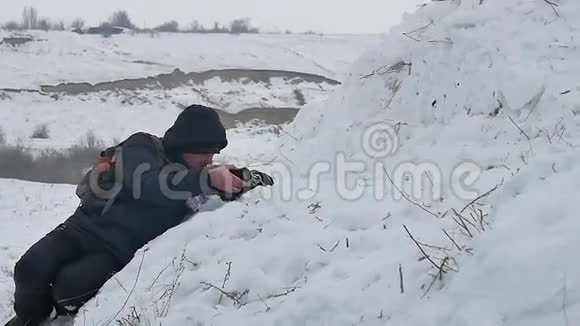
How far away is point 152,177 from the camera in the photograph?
3.98 meters

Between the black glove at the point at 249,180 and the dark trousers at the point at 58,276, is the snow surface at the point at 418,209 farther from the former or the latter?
the dark trousers at the point at 58,276

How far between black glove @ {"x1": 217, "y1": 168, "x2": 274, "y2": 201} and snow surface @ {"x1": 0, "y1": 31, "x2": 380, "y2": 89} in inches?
1378

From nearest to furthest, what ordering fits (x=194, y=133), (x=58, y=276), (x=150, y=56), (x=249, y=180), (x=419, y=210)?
(x=419, y=210) < (x=58, y=276) < (x=194, y=133) < (x=249, y=180) < (x=150, y=56)

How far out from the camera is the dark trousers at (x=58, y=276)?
3.82m

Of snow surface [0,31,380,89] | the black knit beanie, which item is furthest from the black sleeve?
snow surface [0,31,380,89]

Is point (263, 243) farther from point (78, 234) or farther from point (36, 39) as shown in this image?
point (36, 39)

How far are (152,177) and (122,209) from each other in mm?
287

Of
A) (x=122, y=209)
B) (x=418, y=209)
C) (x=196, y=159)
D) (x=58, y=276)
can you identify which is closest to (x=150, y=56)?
(x=196, y=159)

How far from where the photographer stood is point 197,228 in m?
3.87

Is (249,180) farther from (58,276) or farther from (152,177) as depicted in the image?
(58,276)

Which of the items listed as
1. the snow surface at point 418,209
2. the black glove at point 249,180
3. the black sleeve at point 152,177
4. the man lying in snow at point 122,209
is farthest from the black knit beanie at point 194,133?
the snow surface at point 418,209

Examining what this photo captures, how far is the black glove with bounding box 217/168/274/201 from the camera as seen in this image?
13.7 feet

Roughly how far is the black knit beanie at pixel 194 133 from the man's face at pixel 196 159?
0.03 meters

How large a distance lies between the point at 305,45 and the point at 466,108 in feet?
180
